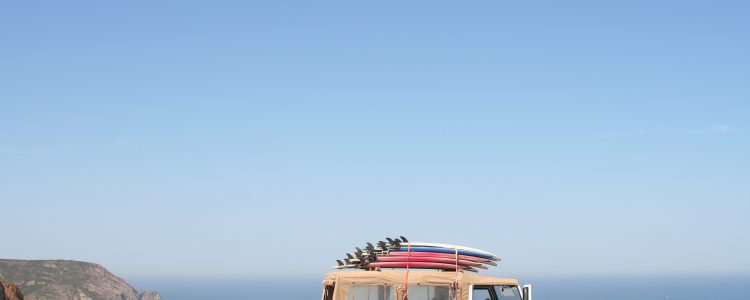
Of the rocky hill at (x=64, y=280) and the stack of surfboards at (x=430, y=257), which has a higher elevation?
the rocky hill at (x=64, y=280)

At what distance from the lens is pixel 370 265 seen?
1814 cm

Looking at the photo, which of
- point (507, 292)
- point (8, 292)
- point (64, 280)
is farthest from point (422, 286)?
point (64, 280)

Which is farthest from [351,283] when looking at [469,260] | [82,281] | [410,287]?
[82,281]

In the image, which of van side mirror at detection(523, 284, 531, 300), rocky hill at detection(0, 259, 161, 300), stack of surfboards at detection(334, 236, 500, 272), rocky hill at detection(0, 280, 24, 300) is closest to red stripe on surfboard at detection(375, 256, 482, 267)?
stack of surfboards at detection(334, 236, 500, 272)

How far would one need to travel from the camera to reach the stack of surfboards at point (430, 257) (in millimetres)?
17438

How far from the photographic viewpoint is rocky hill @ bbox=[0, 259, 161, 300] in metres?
165

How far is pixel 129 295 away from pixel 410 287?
182 m

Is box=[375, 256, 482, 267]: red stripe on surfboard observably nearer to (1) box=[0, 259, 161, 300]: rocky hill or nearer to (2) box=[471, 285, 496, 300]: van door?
(2) box=[471, 285, 496, 300]: van door

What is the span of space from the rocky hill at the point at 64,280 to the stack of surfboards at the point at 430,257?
150899 mm

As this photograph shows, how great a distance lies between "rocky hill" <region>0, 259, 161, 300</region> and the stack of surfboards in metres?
151

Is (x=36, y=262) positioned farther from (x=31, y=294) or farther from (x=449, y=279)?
(x=449, y=279)

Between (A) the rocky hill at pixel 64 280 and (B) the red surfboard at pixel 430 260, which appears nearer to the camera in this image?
(B) the red surfboard at pixel 430 260

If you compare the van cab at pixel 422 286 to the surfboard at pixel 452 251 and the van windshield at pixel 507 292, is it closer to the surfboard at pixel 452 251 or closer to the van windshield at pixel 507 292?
the van windshield at pixel 507 292

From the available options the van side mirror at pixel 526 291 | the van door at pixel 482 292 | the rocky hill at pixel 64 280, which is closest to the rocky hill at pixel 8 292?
the van door at pixel 482 292
